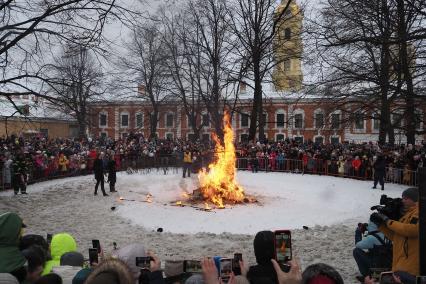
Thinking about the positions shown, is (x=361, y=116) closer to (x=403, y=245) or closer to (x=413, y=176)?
(x=413, y=176)

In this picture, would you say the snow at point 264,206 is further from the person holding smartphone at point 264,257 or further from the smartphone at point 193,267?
the smartphone at point 193,267

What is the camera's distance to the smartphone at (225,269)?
3768mm

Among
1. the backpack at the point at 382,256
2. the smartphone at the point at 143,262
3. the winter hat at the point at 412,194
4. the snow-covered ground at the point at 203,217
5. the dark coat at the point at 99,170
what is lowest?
the snow-covered ground at the point at 203,217

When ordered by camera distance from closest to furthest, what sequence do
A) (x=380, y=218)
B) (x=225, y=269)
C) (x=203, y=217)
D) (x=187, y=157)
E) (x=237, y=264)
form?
(x=225, y=269), (x=237, y=264), (x=380, y=218), (x=203, y=217), (x=187, y=157)

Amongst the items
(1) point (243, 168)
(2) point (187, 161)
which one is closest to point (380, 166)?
(2) point (187, 161)

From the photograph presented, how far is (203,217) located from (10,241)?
36.0ft

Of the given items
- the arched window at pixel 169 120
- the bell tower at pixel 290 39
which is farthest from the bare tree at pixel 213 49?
the arched window at pixel 169 120

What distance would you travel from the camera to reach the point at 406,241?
6.15 m

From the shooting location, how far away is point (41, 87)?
17172 millimetres

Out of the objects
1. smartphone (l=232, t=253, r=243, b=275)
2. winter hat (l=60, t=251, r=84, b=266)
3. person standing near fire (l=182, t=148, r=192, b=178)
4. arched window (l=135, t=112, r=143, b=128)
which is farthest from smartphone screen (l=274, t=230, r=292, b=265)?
arched window (l=135, t=112, r=143, b=128)

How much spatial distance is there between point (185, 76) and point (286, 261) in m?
48.4

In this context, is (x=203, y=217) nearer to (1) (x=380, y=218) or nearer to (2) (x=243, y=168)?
(1) (x=380, y=218)

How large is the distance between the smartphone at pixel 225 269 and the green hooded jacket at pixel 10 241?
2.22 metres

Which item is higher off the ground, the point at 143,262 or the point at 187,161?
the point at 143,262
